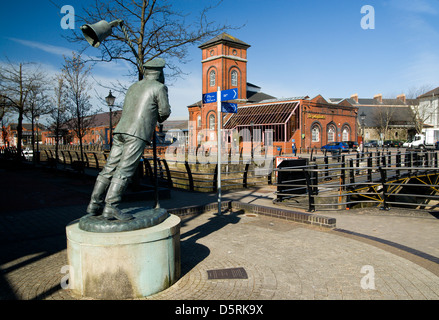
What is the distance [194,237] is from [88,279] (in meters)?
2.77

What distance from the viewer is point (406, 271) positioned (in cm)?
441

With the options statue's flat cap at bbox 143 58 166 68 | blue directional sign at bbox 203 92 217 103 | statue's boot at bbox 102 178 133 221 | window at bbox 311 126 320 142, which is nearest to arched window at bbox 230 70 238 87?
window at bbox 311 126 320 142

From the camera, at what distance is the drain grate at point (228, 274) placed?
4.22 m

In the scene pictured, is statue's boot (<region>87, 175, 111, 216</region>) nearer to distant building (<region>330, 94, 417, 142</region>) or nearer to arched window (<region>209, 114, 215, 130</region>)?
arched window (<region>209, 114, 215, 130</region>)

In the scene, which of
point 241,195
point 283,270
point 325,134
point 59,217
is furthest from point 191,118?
point 283,270

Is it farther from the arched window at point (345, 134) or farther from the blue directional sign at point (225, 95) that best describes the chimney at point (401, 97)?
the blue directional sign at point (225, 95)

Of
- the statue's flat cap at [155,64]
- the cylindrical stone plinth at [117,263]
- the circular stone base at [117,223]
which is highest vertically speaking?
the statue's flat cap at [155,64]

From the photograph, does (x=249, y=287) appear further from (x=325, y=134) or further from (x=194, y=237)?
(x=325, y=134)

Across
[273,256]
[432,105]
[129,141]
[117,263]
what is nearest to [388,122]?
[432,105]

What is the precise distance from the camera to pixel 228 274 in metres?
4.32

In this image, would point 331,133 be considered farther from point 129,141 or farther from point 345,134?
point 129,141

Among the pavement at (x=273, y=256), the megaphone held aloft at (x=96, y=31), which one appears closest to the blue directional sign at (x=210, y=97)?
the pavement at (x=273, y=256)

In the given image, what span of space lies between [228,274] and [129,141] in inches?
89.2
